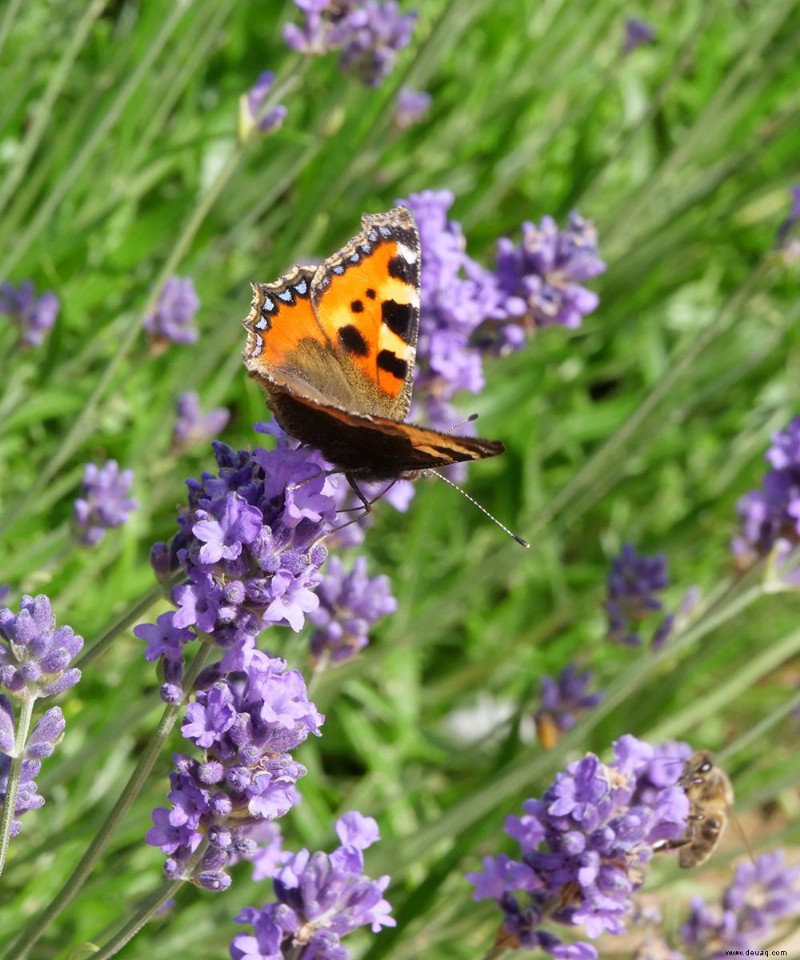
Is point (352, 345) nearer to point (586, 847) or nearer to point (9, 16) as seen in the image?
point (586, 847)

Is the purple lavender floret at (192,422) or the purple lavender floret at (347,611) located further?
the purple lavender floret at (192,422)

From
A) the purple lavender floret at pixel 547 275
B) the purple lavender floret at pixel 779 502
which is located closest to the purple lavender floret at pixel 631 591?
the purple lavender floret at pixel 779 502

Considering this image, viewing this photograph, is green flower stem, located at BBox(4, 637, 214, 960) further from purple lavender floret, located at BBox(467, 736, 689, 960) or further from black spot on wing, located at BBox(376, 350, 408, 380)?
black spot on wing, located at BBox(376, 350, 408, 380)

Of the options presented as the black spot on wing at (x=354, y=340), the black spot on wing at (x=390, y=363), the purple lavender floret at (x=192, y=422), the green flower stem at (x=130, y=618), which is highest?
the purple lavender floret at (x=192, y=422)

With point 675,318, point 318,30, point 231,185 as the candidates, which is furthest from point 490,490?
point 318,30

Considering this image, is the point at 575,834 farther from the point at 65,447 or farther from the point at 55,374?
the point at 55,374

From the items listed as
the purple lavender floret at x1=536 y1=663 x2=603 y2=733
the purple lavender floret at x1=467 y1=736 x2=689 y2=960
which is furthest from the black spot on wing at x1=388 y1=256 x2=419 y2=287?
the purple lavender floret at x1=536 y1=663 x2=603 y2=733

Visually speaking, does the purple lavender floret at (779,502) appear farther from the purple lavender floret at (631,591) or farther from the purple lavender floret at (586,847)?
the purple lavender floret at (586,847)
